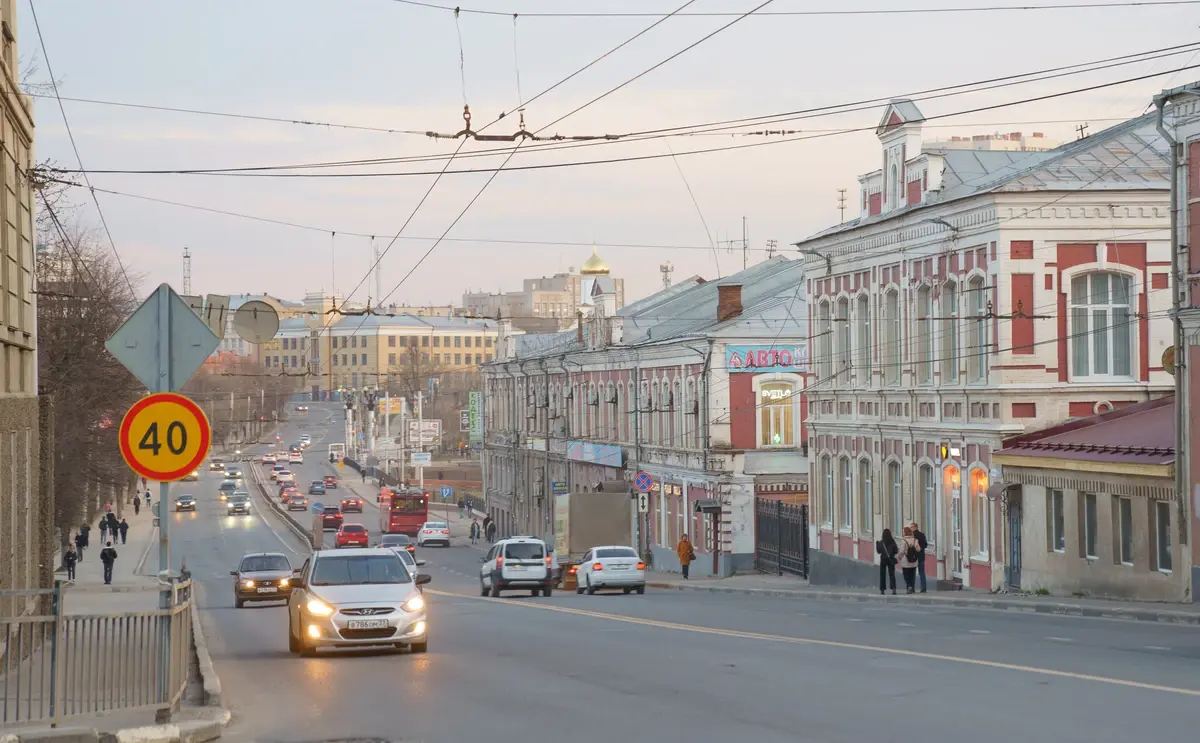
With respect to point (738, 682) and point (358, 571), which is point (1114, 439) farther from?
point (738, 682)

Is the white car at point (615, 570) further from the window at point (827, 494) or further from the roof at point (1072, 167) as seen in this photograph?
the roof at point (1072, 167)

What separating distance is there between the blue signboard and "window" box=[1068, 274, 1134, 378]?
19.8 metres

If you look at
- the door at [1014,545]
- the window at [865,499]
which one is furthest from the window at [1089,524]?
the window at [865,499]

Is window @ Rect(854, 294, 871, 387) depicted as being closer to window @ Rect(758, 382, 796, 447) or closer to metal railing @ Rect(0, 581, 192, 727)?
window @ Rect(758, 382, 796, 447)

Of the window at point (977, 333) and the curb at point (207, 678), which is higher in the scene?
the window at point (977, 333)

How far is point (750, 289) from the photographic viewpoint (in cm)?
6412

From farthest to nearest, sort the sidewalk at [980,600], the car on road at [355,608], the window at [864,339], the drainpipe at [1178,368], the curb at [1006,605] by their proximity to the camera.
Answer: the window at [864,339]
the drainpipe at [1178,368]
the sidewalk at [980,600]
the curb at [1006,605]
the car on road at [355,608]

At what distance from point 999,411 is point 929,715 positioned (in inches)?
944

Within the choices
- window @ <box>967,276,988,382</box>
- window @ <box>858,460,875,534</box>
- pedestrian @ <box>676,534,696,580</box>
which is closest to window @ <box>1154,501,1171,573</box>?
window @ <box>967,276,988,382</box>

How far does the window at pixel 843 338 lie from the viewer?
4438cm

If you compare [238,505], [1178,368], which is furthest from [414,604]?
[238,505]

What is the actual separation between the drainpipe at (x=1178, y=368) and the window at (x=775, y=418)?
27356 mm

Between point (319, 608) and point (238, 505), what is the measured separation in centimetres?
8443

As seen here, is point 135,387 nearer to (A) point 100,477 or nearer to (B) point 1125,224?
(A) point 100,477
